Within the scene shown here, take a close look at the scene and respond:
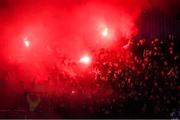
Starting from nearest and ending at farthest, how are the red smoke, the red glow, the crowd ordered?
the crowd < the red glow < the red smoke

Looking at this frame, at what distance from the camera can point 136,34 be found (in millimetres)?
11312

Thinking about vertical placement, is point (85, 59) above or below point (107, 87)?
above

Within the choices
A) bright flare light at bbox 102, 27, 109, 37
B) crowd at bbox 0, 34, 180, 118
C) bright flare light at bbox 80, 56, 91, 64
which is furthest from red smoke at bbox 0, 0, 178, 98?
crowd at bbox 0, 34, 180, 118

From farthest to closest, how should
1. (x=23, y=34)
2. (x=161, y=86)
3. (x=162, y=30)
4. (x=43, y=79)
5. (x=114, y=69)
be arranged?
(x=23, y=34) → (x=43, y=79) → (x=162, y=30) → (x=114, y=69) → (x=161, y=86)

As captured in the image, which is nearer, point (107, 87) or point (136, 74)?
point (136, 74)

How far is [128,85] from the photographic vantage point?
9.50 metres

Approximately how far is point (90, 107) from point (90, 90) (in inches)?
19.9

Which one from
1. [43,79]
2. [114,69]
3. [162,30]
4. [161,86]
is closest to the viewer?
[161,86]

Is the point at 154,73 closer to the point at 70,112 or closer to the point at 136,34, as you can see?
the point at 136,34

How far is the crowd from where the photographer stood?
9109 mm

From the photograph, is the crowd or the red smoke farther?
the red smoke

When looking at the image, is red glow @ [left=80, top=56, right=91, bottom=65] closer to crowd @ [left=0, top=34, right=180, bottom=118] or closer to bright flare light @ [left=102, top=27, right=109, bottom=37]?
crowd @ [left=0, top=34, right=180, bottom=118]

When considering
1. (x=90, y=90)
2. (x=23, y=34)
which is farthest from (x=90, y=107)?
(x=23, y=34)

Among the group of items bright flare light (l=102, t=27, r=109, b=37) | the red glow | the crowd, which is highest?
bright flare light (l=102, t=27, r=109, b=37)
